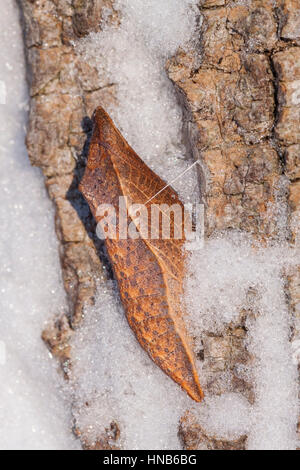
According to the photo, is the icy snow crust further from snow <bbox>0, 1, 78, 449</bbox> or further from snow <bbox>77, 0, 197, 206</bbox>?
snow <bbox>0, 1, 78, 449</bbox>

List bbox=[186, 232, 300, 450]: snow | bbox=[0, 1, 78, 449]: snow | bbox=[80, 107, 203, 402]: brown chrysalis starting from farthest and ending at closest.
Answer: bbox=[0, 1, 78, 449]: snow → bbox=[186, 232, 300, 450]: snow → bbox=[80, 107, 203, 402]: brown chrysalis

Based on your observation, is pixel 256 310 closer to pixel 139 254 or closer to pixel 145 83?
pixel 139 254

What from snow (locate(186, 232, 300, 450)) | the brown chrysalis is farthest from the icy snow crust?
the brown chrysalis

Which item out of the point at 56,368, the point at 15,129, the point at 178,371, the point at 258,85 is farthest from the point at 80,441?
the point at 258,85

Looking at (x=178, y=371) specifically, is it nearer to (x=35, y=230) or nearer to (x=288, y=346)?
(x=288, y=346)

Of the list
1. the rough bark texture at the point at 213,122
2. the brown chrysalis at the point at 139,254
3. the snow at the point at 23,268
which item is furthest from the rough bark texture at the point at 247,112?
the snow at the point at 23,268

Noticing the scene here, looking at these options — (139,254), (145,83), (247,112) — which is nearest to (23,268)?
(139,254)
